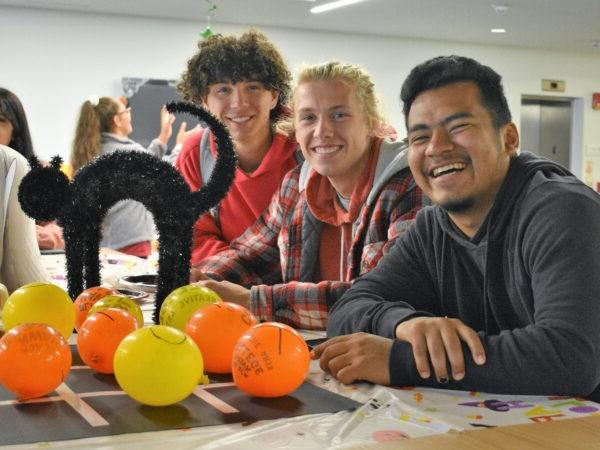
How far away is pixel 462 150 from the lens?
1.46 metres

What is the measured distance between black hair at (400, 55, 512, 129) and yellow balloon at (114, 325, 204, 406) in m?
0.69

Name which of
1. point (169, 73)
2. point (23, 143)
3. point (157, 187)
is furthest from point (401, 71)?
point (157, 187)

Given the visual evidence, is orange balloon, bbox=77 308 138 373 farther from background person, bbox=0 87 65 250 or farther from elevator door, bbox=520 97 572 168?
elevator door, bbox=520 97 572 168

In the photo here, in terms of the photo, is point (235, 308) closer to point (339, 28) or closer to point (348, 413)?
point (348, 413)

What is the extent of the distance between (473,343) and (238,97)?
148cm

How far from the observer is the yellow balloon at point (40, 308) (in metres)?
1.39

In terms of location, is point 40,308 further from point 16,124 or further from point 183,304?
point 16,124

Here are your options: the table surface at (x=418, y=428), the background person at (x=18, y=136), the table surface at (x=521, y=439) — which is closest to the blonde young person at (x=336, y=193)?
the table surface at (x=418, y=428)

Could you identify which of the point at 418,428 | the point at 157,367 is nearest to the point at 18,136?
the point at 157,367

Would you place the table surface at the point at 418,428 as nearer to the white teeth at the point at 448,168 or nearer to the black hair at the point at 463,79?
the white teeth at the point at 448,168

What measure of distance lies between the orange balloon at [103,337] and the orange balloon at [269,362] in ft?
0.67

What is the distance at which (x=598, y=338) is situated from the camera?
121cm

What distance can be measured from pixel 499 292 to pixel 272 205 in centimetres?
93

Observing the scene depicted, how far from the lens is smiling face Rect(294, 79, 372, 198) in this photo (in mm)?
1980
